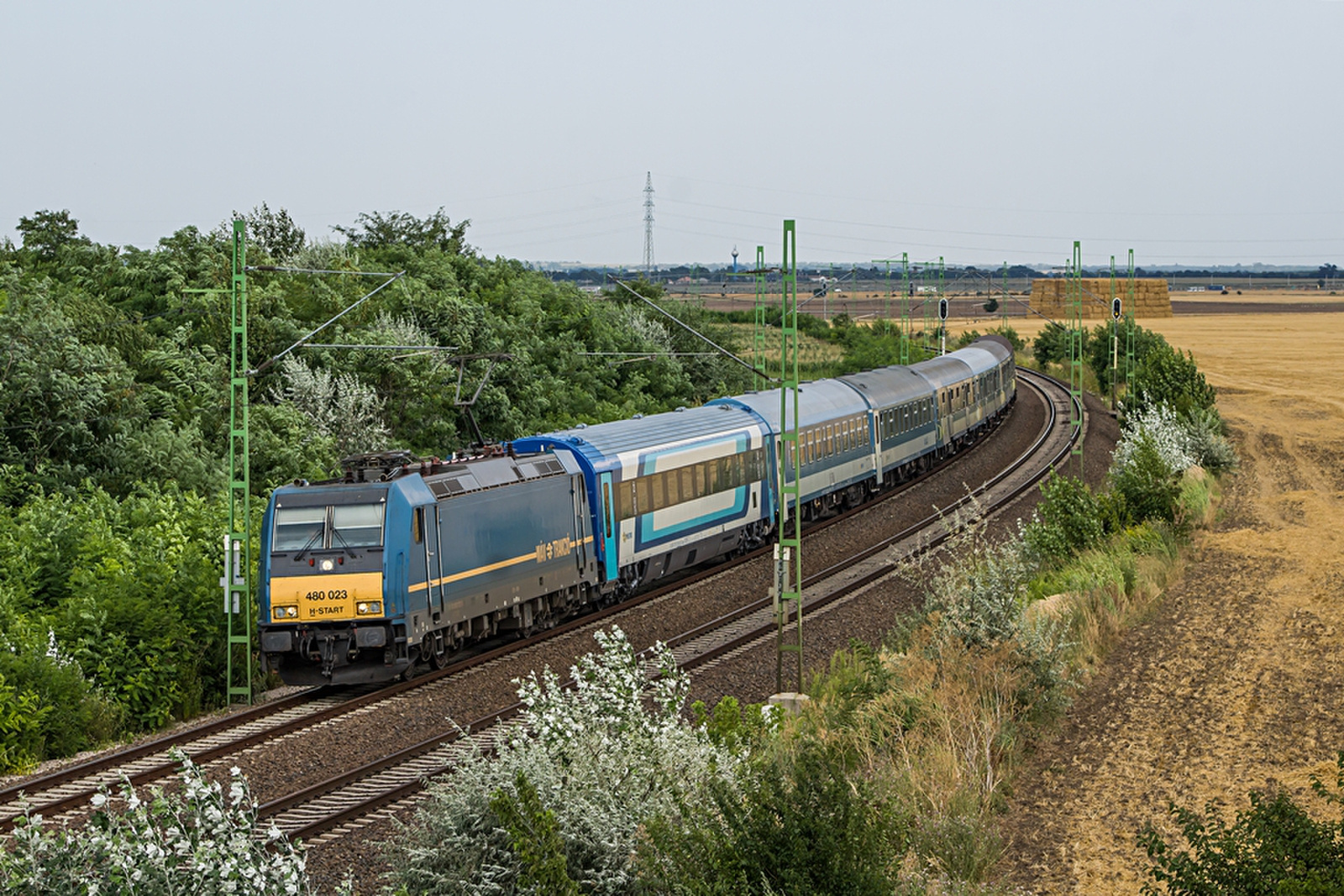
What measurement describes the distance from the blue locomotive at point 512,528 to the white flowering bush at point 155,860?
8.34 meters

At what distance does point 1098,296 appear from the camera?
354ft

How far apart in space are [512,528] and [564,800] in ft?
34.0

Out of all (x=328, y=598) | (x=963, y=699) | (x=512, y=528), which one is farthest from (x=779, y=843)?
(x=512, y=528)

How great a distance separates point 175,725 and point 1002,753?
10.4m

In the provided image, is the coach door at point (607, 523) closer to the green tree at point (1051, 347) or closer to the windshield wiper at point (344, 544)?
the windshield wiper at point (344, 544)

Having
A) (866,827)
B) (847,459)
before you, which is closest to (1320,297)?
(847,459)

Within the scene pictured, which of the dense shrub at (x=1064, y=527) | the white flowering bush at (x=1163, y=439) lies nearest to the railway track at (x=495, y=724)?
the dense shrub at (x=1064, y=527)

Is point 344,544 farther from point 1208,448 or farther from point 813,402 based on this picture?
point 1208,448

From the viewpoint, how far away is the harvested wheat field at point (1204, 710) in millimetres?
11250

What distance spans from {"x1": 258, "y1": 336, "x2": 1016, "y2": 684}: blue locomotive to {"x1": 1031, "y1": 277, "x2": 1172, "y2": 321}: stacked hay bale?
3206 inches

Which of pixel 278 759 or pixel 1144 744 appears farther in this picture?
pixel 278 759

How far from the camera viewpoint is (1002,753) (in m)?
13.2

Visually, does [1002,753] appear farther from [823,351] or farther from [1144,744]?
[823,351]

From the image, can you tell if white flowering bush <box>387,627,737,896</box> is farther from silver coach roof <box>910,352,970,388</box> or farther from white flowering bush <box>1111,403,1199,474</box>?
silver coach roof <box>910,352,970,388</box>
